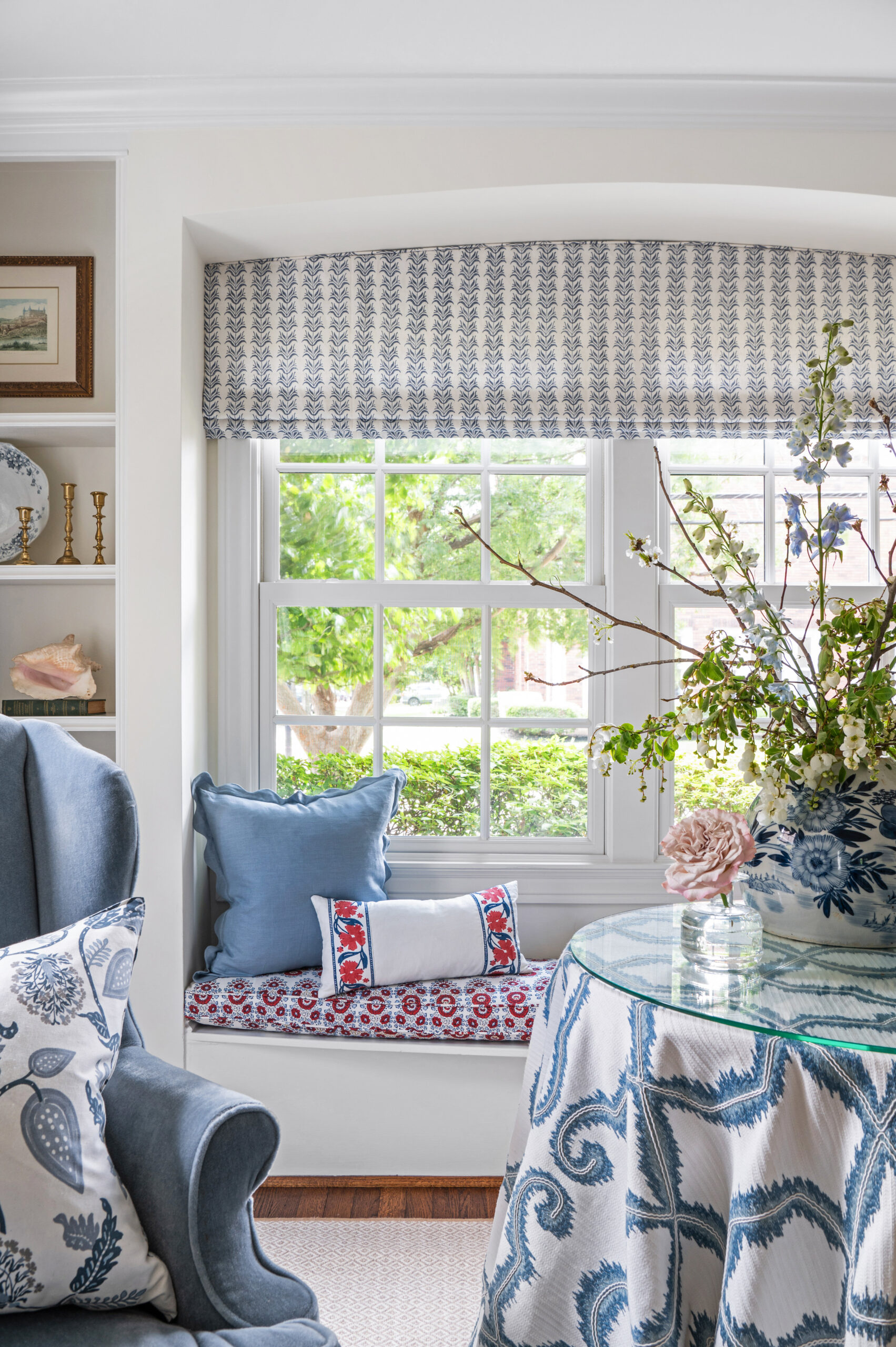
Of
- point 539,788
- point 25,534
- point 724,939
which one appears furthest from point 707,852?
point 25,534

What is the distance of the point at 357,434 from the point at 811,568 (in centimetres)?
139

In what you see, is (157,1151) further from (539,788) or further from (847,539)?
(847,539)

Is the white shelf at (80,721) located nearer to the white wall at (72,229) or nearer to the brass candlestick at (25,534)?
the brass candlestick at (25,534)

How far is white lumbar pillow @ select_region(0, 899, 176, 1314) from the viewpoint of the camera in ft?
3.35

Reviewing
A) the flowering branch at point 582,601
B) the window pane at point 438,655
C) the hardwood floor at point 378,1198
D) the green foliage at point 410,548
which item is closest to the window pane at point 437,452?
the green foliage at point 410,548

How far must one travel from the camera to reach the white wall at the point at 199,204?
2.26 m

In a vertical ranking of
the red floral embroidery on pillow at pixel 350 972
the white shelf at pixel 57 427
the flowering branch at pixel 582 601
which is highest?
Result: the white shelf at pixel 57 427

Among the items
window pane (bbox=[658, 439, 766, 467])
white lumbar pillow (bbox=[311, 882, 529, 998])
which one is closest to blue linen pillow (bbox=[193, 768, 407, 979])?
white lumbar pillow (bbox=[311, 882, 529, 998])

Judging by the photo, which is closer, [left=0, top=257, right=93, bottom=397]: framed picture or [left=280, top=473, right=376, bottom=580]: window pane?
[left=0, top=257, right=93, bottom=397]: framed picture

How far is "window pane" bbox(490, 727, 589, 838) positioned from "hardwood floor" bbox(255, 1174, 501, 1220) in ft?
2.99

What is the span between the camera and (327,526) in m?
2.70

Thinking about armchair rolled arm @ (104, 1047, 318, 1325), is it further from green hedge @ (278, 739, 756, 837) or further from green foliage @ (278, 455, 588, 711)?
green foliage @ (278, 455, 588, 711)

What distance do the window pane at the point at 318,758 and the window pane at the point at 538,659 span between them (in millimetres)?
414

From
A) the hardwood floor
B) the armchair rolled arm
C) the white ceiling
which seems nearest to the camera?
the armchair rolled arm
